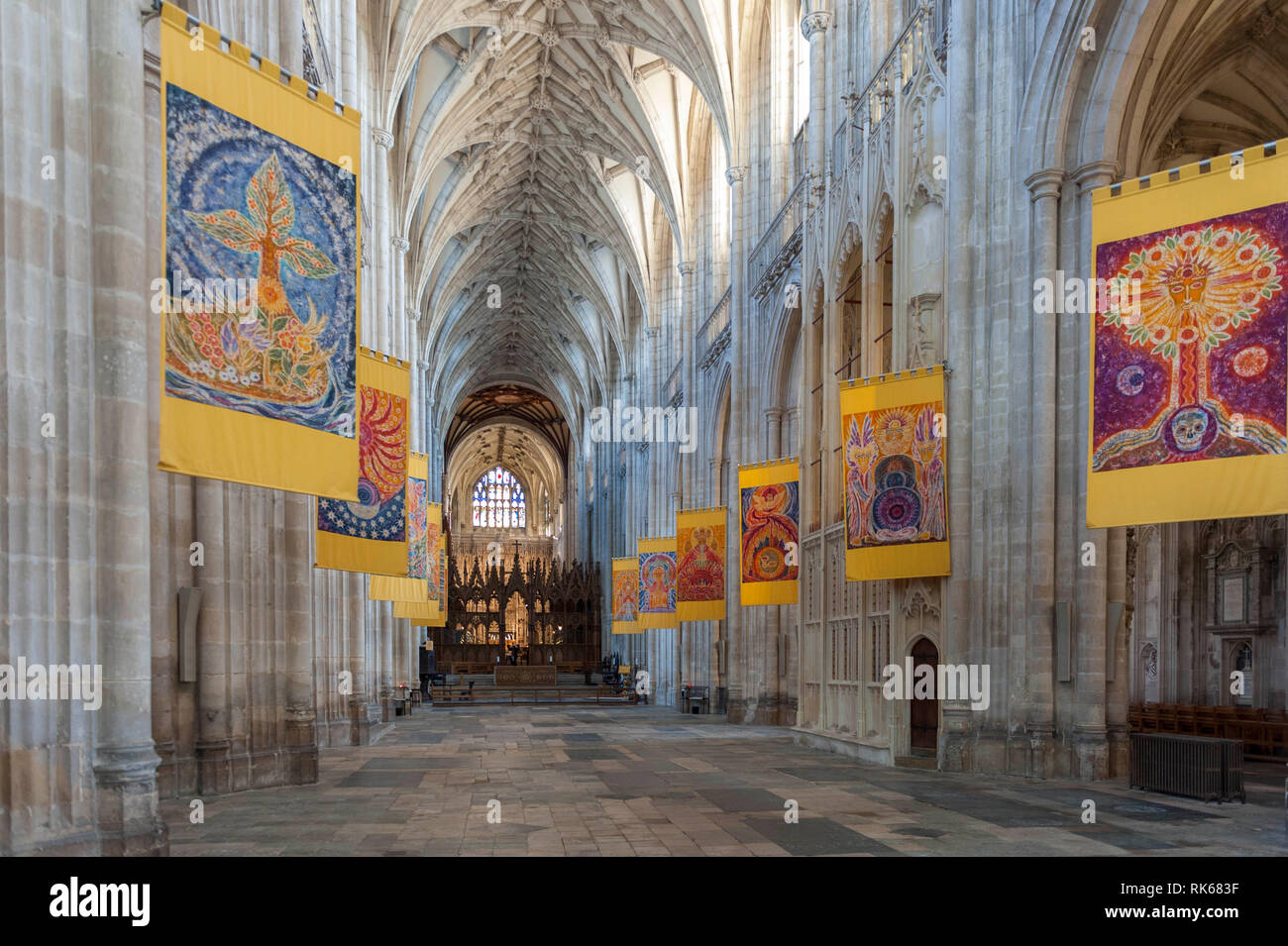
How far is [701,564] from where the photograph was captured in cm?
2784

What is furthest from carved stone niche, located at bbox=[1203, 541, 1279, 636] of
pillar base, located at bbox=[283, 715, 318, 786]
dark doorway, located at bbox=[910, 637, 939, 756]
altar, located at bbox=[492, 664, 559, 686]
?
altar, located at bbox=[492, 664, 559, 686]

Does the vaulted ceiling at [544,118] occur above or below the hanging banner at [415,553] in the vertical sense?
above

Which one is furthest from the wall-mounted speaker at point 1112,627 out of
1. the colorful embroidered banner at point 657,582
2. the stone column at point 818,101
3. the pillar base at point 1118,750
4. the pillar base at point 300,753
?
the colorful embroidered banner at point 657,582

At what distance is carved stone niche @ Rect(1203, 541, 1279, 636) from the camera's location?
2330cm

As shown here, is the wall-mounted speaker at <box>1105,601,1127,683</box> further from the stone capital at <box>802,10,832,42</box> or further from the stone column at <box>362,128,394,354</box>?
the stone column at <box>362,128,394,354</box>

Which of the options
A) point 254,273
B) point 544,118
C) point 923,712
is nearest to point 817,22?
point 923,712

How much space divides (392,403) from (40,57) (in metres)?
7.80

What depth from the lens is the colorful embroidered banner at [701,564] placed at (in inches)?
1088

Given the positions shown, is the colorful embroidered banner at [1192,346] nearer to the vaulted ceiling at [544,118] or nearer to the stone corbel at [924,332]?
the stone corbel at [924,332]

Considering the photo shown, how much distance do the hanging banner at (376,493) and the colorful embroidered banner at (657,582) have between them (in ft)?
54.2

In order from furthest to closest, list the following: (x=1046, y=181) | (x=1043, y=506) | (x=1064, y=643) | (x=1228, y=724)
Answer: (x=1228, y=724)
(x=1046, y=181)
(x=1043, y=506)
(x=1064, y=643)

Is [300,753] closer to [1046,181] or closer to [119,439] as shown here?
[119,439]

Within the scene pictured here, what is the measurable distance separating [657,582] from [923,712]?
613 inches

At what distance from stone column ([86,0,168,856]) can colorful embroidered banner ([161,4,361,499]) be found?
0.24 m
